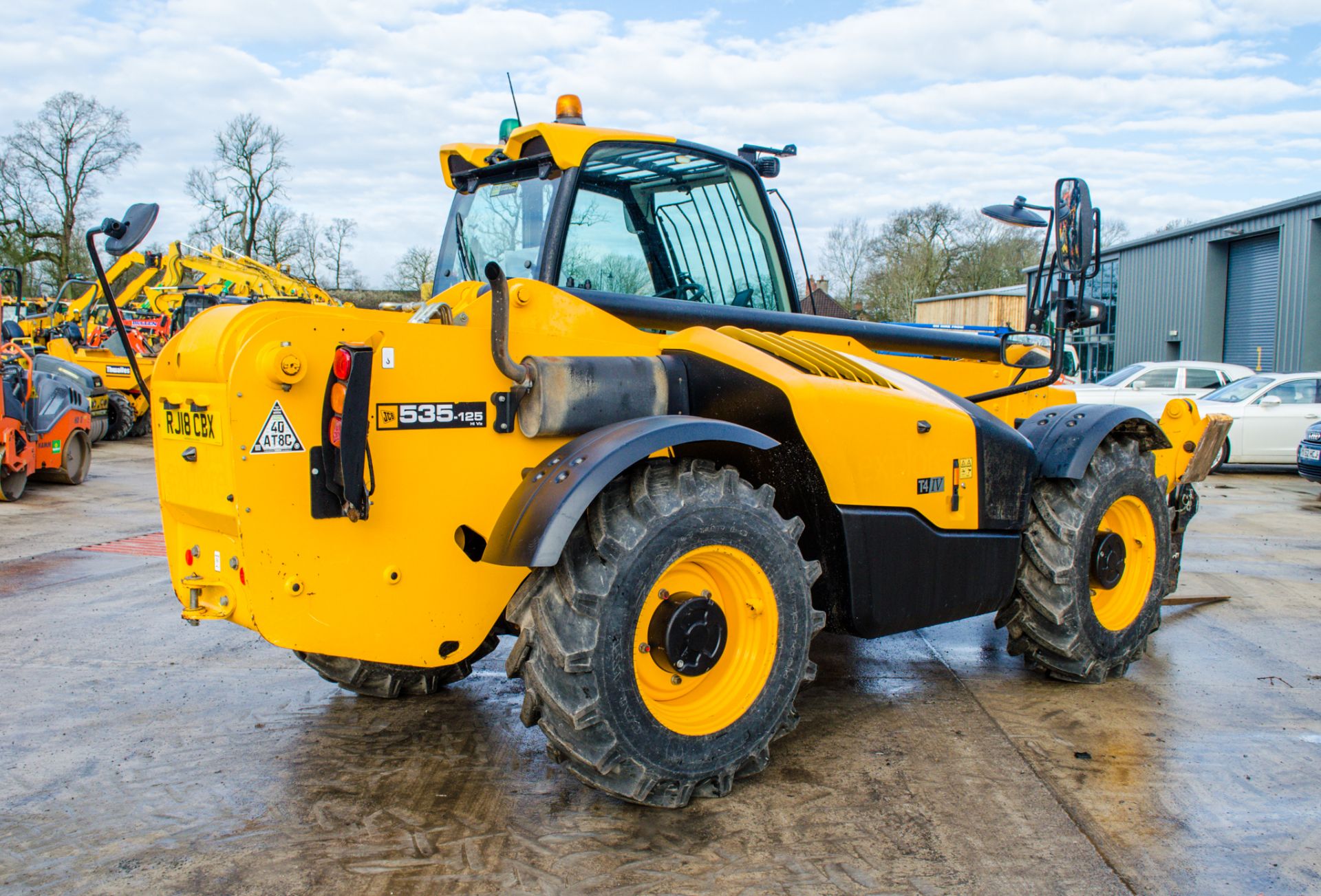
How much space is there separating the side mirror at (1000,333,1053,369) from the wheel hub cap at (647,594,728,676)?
6.73 feet

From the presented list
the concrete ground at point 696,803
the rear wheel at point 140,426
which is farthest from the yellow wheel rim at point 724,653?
the rear wheel at point 140,426

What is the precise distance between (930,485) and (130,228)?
9.99 ft

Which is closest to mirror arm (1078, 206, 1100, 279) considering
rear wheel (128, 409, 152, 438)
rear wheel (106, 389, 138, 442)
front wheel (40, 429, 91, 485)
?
front wheel (40, 429, 91, 485)

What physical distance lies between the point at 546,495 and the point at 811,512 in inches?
48.4

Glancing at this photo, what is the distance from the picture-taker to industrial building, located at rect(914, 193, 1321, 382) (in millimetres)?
23672

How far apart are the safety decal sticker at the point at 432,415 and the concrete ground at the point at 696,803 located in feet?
4.26

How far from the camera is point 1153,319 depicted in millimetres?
30297

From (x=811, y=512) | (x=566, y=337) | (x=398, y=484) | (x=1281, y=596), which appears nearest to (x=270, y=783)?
(x=398, y=484)

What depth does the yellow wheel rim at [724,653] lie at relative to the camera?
11.4 feet

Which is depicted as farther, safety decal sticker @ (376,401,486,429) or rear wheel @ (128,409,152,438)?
rear wheel @ (128,409,152,438)

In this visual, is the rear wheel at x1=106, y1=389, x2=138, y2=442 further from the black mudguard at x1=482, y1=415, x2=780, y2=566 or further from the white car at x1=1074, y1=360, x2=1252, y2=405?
the black mudguard at x1=482, y1=415, x2=780, y2=566

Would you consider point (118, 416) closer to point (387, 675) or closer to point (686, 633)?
point (387, 675)

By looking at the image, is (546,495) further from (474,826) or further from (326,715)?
(326,715)

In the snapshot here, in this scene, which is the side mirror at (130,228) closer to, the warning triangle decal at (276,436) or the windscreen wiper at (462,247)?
the warning triangle decal at (276,436)
